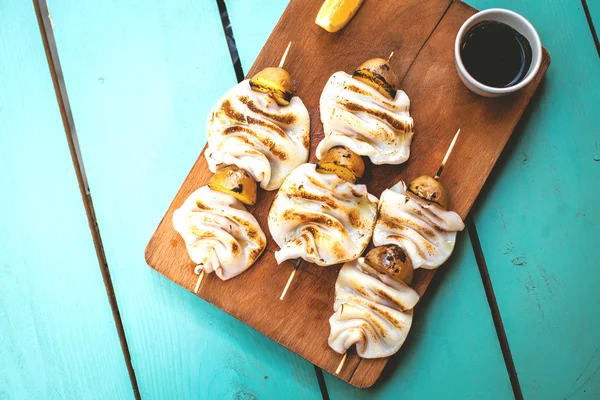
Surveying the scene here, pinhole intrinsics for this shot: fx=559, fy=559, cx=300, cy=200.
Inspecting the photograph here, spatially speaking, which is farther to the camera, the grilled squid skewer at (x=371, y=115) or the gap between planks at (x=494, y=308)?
the gap between planks at (x=494, y=308)

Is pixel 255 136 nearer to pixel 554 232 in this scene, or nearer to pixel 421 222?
pixel 421 222

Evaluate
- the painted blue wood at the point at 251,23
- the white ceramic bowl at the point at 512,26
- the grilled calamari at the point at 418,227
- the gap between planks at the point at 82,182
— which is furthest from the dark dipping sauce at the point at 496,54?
the gap between planks at the point at 82,182

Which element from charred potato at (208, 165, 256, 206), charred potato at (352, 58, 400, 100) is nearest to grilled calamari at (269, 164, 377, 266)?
charred potato at (208, 165, 256, 206)

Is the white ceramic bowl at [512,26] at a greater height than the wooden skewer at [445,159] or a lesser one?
greater

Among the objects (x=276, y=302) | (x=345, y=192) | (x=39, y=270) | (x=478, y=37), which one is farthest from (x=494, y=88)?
(x=39, y=270)

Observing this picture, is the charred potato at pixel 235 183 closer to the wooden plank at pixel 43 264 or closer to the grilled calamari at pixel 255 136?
the grilled calamari at pixel 255 136
